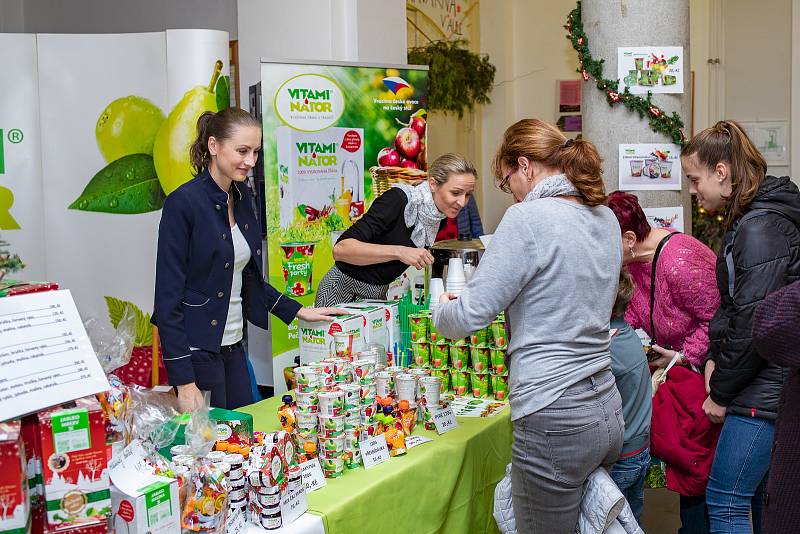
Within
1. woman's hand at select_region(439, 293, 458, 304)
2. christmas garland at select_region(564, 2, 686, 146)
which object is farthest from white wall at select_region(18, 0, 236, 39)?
woman's hand at select_region(439, 293, 458, 304)

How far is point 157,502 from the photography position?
1.59m

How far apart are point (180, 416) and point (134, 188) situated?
2.89m

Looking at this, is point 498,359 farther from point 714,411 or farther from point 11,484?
point 11,484

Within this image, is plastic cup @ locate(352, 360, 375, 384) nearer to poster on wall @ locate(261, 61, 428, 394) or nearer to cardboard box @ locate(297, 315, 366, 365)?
cardboard box @ locate(297, 315, 366, 365)

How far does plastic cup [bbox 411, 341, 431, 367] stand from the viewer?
9.32ft

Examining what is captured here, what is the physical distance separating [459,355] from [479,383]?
4.6 inches

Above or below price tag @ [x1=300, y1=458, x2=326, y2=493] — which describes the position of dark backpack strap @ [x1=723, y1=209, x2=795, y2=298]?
above

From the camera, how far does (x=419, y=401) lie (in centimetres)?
254

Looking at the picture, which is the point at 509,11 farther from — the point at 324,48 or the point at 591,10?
the point at 591,10

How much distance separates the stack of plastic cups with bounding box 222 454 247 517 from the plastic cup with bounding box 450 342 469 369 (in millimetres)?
1159

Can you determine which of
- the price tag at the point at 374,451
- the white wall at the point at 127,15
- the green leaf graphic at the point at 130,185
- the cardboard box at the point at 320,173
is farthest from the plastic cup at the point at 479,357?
the white wall at the point at 127,15

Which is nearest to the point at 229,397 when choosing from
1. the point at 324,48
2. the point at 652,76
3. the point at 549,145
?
the point at 549,145

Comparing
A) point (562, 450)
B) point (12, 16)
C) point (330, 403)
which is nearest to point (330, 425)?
point (330, 403)

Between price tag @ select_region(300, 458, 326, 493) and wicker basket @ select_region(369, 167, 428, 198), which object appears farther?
wicker basket @ select_region(369, 167, 428, 198)
